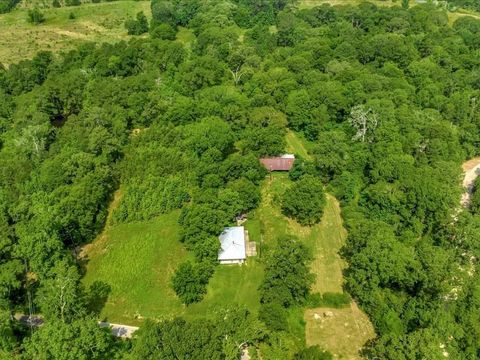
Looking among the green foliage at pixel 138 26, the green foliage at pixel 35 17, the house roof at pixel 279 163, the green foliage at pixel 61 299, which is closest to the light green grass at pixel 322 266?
the house roof at pixel 279 163

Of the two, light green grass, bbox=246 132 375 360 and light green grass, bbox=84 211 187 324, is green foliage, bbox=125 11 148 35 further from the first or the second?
light green grass, bbox=84 211 187 324

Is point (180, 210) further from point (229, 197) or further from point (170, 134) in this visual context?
point (170, 134)

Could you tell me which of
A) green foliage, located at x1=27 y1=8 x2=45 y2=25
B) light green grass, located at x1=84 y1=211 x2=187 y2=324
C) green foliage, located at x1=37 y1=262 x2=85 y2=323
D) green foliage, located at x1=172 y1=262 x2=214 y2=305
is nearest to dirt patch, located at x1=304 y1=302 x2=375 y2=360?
green foliage, located at x1=172 y1=262 x2=214 y2=305

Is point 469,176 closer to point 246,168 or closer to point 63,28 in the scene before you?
point 246,168

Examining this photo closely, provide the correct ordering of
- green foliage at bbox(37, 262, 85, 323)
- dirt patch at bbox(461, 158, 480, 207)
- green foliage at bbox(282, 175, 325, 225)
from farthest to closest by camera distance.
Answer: dirt patch at bbox(461, 158, 480, 207)
green foliage at bbox(282, 175, 325, 225)
green foliage at bbox(37, 262, 85, 323)

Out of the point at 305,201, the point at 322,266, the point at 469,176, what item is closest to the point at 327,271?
the point at 322,266

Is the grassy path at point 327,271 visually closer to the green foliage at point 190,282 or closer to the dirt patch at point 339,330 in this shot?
the dirt patch at point 339,330
